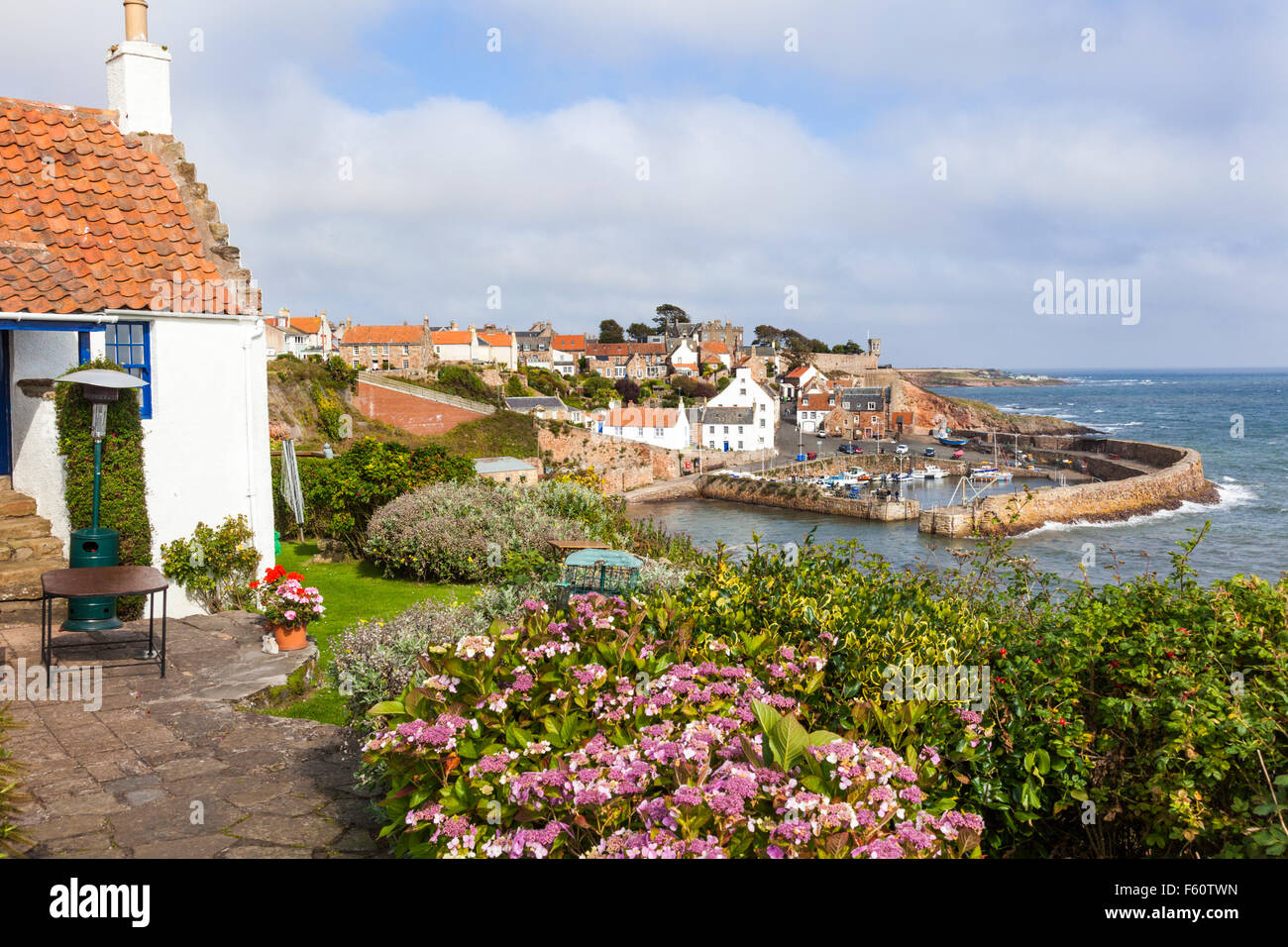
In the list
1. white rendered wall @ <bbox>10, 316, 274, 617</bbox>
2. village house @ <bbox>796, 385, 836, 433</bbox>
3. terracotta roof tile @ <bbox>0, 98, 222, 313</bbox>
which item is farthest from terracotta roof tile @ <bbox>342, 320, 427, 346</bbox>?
white rendered wall @ <bbox>10, 316, 274, 617</bbox>

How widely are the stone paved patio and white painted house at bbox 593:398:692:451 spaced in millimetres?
79745

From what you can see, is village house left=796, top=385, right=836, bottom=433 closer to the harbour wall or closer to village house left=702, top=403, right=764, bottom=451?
village house left=702, top=403, right=764, bottom=451

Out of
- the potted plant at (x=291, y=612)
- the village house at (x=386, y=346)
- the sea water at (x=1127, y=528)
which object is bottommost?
the sea water at (x=1127, y=528)

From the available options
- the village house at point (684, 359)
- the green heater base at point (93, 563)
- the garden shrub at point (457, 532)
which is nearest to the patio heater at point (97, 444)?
the green heater base at point (93, 563)

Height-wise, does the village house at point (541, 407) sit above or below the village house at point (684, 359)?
below

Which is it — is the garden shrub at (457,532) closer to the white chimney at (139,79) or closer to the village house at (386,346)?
the white chimney at (139,79)

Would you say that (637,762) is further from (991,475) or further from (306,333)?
(306,333)

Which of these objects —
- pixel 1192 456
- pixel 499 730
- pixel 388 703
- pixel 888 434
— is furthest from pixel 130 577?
pixel 888 434

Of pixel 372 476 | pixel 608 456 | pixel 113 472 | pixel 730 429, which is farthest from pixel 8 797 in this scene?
pixel 730 429

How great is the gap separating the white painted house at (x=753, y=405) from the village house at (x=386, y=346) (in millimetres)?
35104

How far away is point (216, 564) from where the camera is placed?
37.5 feet

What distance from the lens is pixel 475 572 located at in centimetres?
1462

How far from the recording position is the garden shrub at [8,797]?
4859 mm
